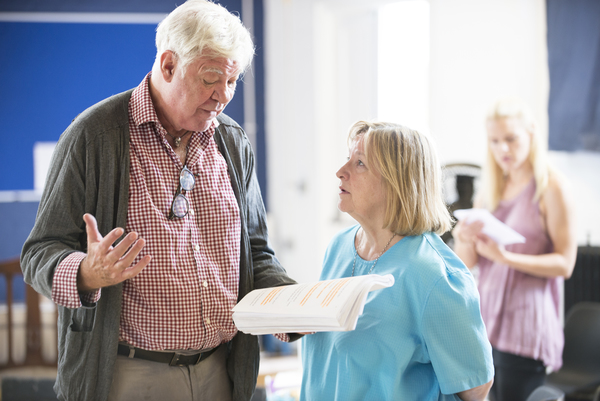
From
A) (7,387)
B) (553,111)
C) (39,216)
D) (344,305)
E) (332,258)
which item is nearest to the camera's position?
(344,305)

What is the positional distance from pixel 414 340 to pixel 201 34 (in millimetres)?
885

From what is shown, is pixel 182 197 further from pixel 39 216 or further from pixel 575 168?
pixel 575 168

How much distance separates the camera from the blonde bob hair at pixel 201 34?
1285 mm

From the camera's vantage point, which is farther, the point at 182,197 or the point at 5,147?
the point at 5,147

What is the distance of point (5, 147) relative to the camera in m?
3.53

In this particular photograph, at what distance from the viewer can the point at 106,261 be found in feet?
3.49

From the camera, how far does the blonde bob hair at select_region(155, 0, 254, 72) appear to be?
50.6 inches

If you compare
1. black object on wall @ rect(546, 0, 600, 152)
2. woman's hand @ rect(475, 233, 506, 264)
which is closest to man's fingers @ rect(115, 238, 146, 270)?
→ woman's hand @ rect(475, 233, 506, 264)

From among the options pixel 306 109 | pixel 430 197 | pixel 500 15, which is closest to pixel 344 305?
pixel 430 197

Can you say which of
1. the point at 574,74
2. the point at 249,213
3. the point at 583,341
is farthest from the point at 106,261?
the point at 574,74

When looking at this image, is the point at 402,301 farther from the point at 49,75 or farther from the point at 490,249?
the point at 49,75

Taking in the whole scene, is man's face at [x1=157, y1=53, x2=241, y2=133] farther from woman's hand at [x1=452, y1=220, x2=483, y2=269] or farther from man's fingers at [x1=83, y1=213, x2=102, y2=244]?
woman's hand at [x1=452, y1=220, x2=483, y2=269]

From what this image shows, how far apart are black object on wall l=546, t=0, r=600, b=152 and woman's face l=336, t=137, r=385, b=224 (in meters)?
2.49

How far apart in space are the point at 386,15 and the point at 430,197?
2411 millimetres
